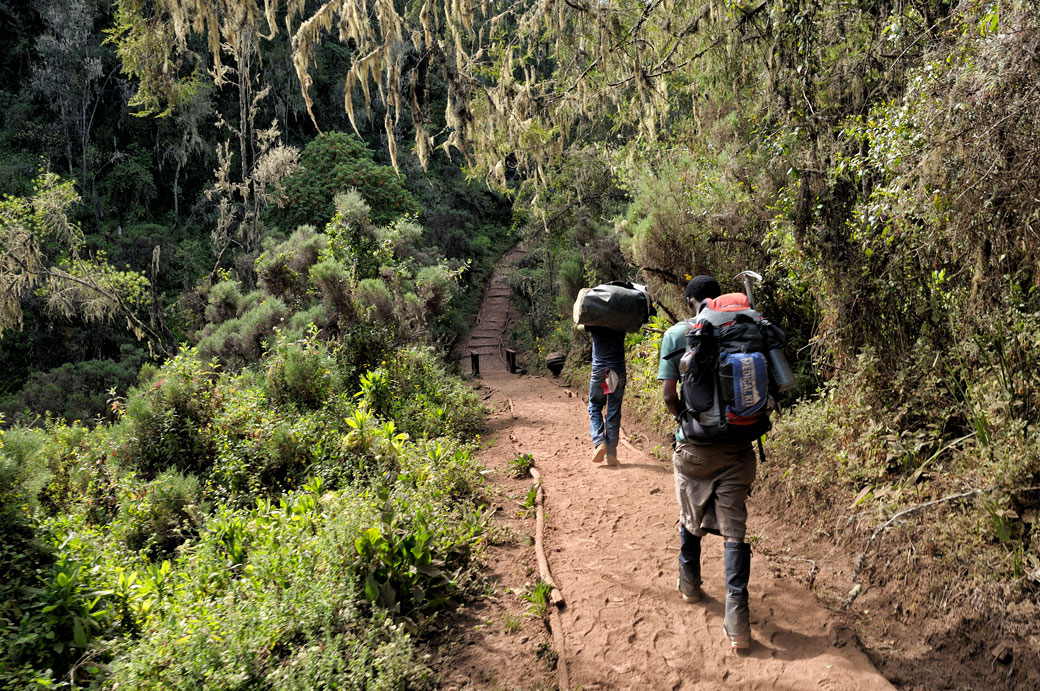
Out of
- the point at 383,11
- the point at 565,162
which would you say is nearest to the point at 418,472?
the point at 383,11

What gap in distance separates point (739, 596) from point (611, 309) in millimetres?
3330

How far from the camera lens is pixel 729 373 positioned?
3670mm

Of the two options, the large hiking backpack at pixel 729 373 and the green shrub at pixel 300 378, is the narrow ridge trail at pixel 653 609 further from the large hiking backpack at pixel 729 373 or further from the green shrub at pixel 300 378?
the green shrub at pixel 300 378

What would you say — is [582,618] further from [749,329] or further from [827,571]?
[749,329]

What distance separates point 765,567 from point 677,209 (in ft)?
19.7

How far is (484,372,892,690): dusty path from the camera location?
11.7ft

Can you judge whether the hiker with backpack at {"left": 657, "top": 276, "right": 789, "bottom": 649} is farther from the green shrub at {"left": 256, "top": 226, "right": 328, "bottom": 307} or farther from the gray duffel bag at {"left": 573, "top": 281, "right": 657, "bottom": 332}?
the green shrub at {"left": 256, "top": 226, "right": 328, "bottom": 307}

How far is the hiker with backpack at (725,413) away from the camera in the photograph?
12.0 ft

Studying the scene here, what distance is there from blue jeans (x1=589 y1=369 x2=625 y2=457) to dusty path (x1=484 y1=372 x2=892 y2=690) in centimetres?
35

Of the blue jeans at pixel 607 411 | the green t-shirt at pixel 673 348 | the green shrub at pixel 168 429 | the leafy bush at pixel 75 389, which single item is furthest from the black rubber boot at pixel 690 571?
the leafy bush at pixel 75 389

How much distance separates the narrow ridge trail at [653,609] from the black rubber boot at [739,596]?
0.11m

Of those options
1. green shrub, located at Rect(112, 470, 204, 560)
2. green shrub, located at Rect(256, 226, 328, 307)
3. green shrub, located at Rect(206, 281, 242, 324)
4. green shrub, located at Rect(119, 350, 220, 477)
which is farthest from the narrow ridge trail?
green shrub, located at Rect(206, 281, 242, 324)

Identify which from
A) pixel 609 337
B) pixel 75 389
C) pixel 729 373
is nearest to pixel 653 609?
pixel 729 373

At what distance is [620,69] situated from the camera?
26.9 feet
